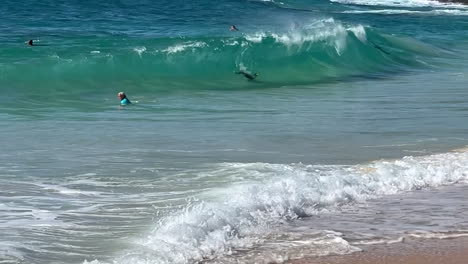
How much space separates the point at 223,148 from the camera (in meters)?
12.6

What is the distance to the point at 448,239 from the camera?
334 inches

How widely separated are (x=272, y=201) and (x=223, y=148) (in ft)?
10.3

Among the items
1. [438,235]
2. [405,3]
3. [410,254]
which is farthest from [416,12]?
[410,254]

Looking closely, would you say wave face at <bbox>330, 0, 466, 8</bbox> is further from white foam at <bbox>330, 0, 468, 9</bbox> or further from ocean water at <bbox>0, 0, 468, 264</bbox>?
ocean water at <bbox>0, 0, 468, 264</bbox>

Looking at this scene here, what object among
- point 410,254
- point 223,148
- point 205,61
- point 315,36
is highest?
point 410,254

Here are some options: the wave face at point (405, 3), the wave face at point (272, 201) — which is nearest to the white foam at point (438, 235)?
the wave face at point (272, 201)

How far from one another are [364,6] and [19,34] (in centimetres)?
3582

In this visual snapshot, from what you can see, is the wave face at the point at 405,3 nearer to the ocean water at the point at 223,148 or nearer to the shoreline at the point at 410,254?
the ocean water at the point at 223,148

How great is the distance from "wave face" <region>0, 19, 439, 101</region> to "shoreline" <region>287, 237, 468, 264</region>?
1273cm

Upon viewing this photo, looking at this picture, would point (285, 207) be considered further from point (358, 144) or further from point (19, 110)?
point (19, 110)

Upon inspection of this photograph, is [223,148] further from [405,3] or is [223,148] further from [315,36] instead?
[405,3]

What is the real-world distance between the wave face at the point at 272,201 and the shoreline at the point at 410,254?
0.68 feet

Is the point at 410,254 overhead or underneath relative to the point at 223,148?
overhead

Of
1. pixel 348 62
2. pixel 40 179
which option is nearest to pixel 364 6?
pixel 348 62
